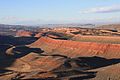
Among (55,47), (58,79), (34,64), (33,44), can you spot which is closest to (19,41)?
(33,44)

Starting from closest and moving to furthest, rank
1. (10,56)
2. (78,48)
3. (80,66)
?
(80,66)
(10,56)
(78,48)

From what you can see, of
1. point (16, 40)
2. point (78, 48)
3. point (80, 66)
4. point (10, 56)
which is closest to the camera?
point (80, 66)

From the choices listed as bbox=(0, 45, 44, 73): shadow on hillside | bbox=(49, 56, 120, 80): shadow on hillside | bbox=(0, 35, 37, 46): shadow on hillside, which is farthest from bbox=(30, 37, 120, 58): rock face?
bbox=(0, 35, 37, 46): shadow on hillside

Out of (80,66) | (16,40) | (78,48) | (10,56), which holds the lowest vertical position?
(10,56)

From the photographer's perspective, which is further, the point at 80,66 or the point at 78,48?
the point at 78,48

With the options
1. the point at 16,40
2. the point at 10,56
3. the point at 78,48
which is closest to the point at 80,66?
the point at 78,48

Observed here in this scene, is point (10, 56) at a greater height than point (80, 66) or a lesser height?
lesser

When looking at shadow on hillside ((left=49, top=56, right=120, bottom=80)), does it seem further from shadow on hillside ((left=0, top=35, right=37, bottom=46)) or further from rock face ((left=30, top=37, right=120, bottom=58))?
shadow on hillside ((left=0, top=35, right=37, bottom=46))

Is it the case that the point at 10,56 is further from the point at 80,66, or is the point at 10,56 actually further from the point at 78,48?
the point at 80,66

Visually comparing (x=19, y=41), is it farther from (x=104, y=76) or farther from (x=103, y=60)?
(x=104, y=76)

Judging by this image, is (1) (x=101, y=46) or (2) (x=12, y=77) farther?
(1) (x=101, y=46)
